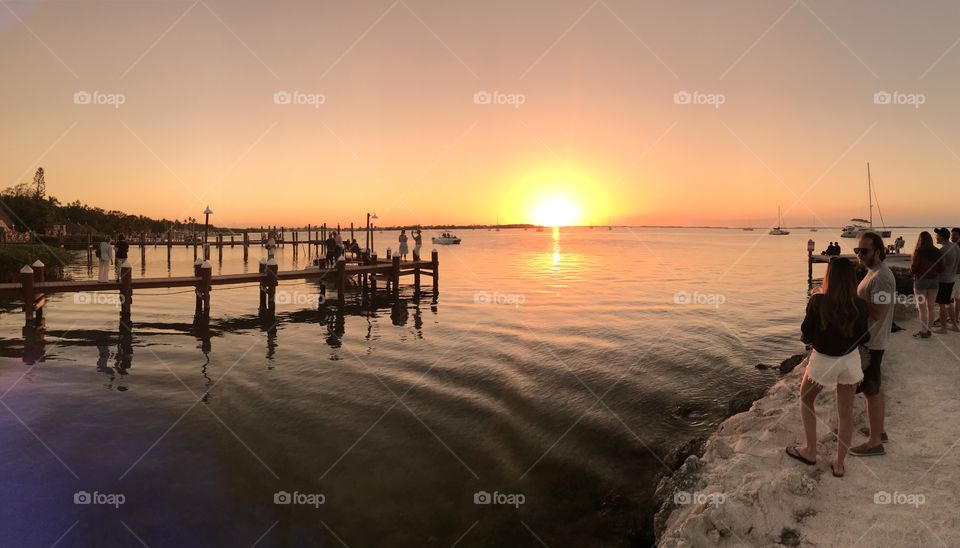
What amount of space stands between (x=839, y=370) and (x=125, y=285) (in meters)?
22.6

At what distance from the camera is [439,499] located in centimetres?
766

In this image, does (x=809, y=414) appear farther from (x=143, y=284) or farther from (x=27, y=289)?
(x=27, y=289)

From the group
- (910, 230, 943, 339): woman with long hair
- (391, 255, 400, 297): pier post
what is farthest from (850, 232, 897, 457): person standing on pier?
(391, 255, 400, 297): pier post

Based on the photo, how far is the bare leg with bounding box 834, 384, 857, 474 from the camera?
5586 millimetres

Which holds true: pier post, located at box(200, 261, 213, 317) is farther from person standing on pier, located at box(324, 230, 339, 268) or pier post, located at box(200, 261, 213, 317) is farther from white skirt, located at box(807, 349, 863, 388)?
white skirt, located at box(807, 349, 863, 388)

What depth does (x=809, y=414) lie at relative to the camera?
582cm

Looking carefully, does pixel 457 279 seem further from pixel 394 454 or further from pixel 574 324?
pixel 394 454

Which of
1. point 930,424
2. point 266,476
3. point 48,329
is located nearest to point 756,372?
point 930,424

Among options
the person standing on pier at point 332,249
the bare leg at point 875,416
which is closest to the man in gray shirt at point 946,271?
the bare leg at point 875,416

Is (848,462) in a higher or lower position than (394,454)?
higher

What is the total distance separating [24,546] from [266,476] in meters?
2.94

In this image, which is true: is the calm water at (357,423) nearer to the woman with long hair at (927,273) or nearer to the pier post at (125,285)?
the pier post at (125,285)

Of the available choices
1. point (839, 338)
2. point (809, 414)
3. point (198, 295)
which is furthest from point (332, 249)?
point (839, 338)

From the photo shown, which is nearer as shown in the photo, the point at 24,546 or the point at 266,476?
the point at 24,546
